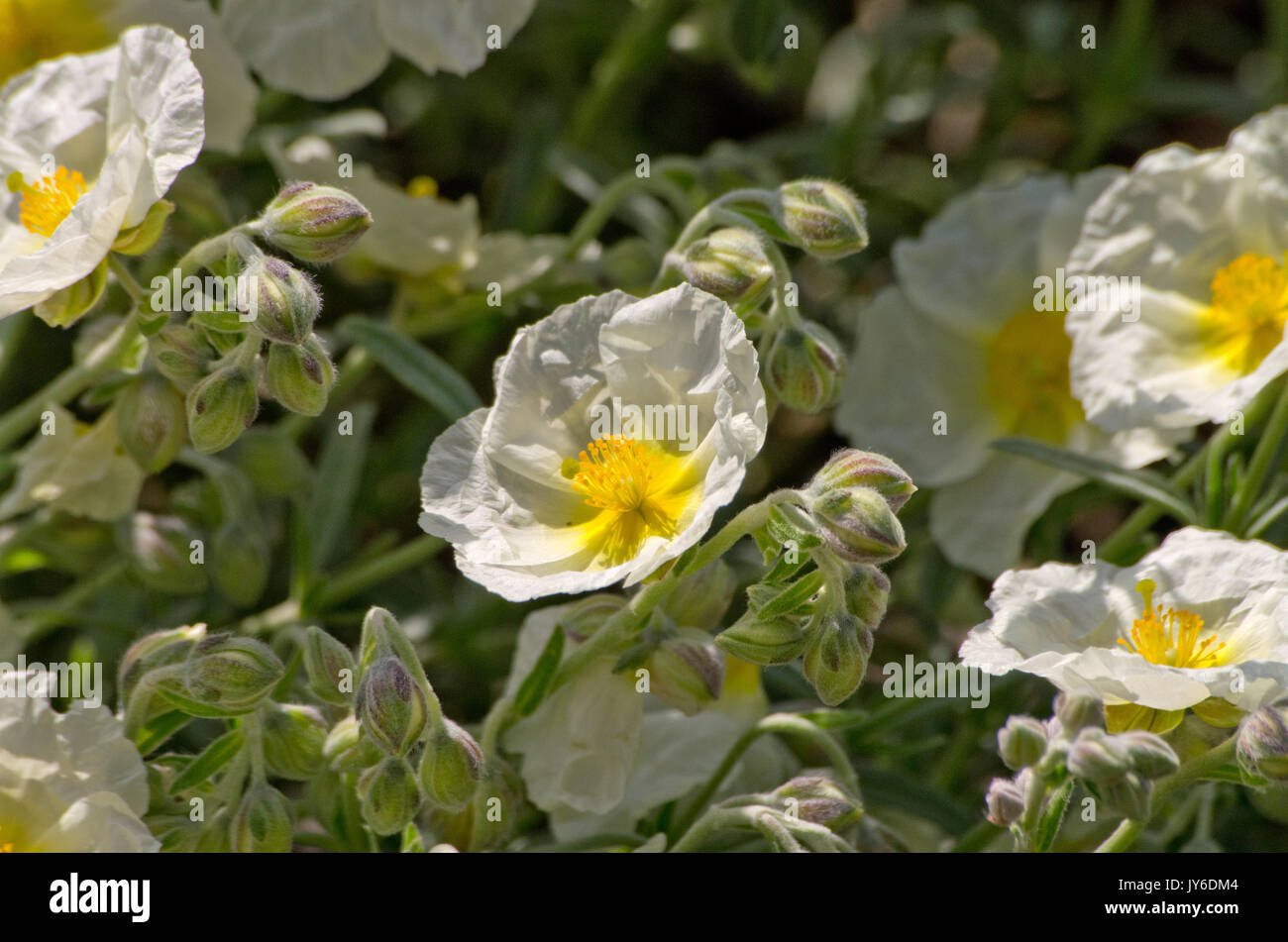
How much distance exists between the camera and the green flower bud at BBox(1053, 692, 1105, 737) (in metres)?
1.41

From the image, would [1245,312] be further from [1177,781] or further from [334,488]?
[334,488]

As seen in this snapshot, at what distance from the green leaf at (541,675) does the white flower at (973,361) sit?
672 mm

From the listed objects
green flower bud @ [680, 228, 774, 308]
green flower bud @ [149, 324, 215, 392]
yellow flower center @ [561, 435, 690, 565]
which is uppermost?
green flower bud @ [680, 228, 774, 308]

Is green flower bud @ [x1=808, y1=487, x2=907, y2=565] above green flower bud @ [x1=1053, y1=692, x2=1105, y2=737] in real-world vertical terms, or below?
above

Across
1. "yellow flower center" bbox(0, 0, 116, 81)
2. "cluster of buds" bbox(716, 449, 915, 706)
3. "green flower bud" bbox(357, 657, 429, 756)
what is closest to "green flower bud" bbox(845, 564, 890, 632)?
"cluster of buds" bbox(716, 449, 915, 706)

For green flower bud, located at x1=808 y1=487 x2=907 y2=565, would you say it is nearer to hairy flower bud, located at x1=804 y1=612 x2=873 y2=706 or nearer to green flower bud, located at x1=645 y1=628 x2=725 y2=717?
hairy flower bud, located at x1=804 y1=612 x2=873 y2=706

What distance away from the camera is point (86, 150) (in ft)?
5.85

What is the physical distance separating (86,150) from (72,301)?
0.29m

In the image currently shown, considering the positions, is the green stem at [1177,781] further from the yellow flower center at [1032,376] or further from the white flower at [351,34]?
the white flower at [351,34]

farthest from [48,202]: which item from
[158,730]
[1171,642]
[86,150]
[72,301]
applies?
[1171,642]

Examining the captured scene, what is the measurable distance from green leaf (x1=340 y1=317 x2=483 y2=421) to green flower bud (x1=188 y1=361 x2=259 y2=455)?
1.18 feet

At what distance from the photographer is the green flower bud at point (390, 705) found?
138 cm

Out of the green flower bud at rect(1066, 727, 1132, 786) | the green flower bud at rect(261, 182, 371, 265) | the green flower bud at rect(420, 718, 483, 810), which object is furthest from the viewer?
the green flower bud at rect(261, 182, 371, 265)

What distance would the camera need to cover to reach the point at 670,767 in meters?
1.72
